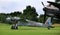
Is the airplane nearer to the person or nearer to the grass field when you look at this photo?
the person

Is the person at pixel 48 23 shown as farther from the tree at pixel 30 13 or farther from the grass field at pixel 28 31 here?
the tree at pixel 30 13

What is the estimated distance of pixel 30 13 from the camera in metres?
2.75

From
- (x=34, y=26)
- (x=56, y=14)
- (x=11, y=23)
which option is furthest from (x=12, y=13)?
(x=56, y=14)

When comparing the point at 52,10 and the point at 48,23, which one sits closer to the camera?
the point at 52,10

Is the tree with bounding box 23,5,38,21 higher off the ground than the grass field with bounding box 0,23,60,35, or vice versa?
the tree with bounding box 23,5,38,21

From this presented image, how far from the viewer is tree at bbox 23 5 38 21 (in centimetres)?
275

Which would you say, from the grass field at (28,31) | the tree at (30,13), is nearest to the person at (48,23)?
the grass field at (28,31)

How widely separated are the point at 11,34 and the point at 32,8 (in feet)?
1.50

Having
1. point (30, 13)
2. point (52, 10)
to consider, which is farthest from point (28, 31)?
point (52, 10)

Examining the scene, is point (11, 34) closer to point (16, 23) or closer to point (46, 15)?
point (16, 23)

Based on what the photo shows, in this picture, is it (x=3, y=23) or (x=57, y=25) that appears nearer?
(x=3, y=23)

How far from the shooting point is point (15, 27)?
2.84 meters

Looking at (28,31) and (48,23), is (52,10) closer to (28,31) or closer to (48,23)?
(48,23)

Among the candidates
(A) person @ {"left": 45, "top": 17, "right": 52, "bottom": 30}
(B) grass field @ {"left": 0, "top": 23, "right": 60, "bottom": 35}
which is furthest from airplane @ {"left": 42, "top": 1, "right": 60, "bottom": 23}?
(B) grass field @ {"left": 0, "top": 23, "right": 60, "bottom": 35}
